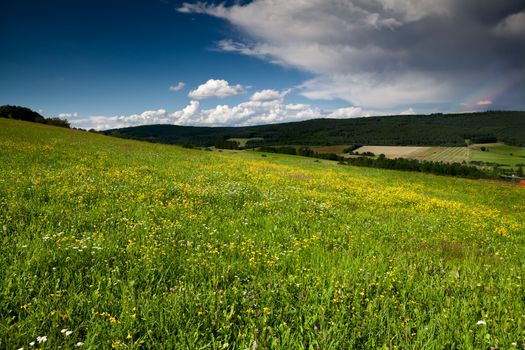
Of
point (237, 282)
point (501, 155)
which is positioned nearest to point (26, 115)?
point (237, 282)

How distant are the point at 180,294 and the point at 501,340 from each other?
412 cm

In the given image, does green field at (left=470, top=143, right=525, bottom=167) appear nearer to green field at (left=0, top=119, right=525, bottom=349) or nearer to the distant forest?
green field at (left=0, top=119, right=525, bottom=349)

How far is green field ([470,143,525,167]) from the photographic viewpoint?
381 feet

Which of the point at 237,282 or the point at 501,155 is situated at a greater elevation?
the point at 501,155

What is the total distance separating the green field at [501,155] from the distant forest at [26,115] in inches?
5973

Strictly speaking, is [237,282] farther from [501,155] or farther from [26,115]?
[501,155]

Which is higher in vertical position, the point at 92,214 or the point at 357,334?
the point at 92,214

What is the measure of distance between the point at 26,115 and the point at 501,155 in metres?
187

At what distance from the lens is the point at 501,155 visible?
13575cm

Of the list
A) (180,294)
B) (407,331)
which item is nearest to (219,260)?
(180,294)

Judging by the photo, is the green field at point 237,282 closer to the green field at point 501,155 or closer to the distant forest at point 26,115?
the distant forest at point 26,115

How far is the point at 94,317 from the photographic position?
11.0ft

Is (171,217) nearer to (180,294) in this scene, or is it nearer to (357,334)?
(180,294)

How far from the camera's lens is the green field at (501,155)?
11603 centimetres
